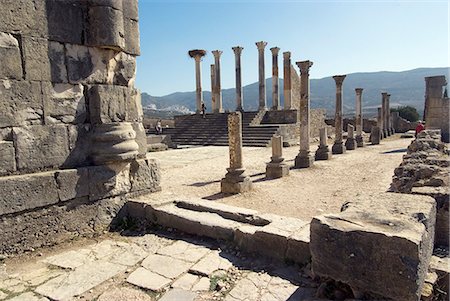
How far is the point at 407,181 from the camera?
5176 millimetres

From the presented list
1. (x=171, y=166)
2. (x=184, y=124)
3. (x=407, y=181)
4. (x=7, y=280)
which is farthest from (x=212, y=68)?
(x=7, y=280)

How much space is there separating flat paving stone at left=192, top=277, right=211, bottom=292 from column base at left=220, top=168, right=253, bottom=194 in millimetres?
4341

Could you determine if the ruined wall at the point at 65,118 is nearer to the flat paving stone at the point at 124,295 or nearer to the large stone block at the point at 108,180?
the large stone block at the point at 108,180

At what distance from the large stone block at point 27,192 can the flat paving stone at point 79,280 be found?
3.35 ft

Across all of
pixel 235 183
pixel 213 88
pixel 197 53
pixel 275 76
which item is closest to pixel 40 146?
pixel 235 183

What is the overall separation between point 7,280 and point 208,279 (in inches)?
74.8

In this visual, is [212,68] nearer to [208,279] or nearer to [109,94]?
[109,94]

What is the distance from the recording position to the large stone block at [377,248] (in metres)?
2.11

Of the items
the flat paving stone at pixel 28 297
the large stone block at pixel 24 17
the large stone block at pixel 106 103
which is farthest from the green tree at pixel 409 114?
the flat paving stone at pixel 28 297

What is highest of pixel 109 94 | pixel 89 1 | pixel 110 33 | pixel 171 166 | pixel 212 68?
pixel 212 68

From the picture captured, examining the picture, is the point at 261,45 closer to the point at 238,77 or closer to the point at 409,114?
the point at 238,77

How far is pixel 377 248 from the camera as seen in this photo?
86.8 inches

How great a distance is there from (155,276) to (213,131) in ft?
66.8

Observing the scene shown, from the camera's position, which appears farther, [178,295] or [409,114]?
[409,114]
